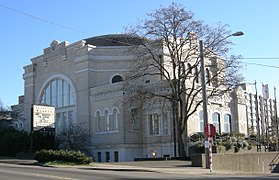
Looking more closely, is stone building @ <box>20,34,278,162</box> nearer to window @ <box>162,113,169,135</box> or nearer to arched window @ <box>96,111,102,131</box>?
window @ <box>162,113,169,135</box>

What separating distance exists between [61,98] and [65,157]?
86.7ft

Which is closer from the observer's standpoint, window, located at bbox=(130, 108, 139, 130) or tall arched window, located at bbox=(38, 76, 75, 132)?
window, located at bbox=(130, 108, 139, 130)

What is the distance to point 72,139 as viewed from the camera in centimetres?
4738

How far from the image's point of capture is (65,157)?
3100 cm

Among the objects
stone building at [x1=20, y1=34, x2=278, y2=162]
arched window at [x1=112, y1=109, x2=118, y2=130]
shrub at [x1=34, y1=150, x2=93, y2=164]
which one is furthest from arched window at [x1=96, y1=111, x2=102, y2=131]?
shrub at [x1=34, y1=150, x2=93, y2=164]

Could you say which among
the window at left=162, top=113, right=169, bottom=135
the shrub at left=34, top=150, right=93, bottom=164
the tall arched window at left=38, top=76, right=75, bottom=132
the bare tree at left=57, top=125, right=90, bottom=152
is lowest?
the shrub at left=34, top=150, right=93, bottom=164

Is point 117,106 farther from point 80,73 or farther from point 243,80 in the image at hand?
point 243,80

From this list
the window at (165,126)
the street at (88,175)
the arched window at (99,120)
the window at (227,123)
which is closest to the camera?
the street at (88,175)

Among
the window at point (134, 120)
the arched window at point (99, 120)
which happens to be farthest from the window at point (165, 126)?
the arched window at point (99, 120)

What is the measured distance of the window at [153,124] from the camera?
149ft

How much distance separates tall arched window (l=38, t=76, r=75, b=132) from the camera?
5476cm

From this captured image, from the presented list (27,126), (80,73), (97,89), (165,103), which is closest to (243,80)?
(165,103)

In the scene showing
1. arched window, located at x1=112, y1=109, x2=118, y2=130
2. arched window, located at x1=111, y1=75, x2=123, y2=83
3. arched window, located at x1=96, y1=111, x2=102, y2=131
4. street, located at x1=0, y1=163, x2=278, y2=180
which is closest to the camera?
street, located at x1=0, y1=163, x2=278, y2=180

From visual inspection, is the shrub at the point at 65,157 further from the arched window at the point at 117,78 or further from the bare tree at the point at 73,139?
the arched window at the point at 117,78
